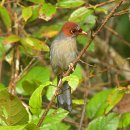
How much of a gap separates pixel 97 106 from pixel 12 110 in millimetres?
1257

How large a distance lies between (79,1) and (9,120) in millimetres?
1392

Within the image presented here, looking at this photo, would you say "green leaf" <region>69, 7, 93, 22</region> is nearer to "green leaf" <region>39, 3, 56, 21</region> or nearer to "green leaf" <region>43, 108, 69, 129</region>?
"green leaf" <region>39, 3, 56, 21</region>

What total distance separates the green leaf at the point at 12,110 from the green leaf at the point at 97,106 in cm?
110

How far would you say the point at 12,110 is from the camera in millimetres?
2584

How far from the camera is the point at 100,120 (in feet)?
10.3

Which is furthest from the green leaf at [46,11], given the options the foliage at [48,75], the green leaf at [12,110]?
the green leaf at [12,110]

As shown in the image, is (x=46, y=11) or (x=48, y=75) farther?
(x=48, y=75)

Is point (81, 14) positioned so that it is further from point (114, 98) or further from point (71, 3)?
point (114, 98)

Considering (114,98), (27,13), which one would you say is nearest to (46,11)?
(27,13)

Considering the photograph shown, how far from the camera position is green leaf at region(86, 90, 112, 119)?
3.64 m

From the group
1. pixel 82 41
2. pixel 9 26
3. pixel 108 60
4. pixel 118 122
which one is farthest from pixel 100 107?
pixel 108 60

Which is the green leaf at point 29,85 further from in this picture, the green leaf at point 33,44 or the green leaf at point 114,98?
Answer: the green leaf at point 114,98

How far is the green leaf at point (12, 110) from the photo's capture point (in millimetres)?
2529

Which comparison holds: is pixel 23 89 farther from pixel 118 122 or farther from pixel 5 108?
pixel 5 108
